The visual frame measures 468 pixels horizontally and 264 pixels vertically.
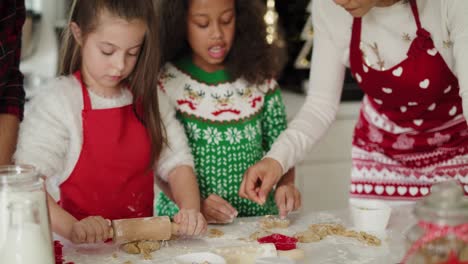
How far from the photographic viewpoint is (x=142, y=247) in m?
1.15

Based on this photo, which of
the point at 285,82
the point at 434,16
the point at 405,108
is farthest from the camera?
the point at 285,82

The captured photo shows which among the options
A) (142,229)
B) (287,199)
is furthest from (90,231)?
(287,199)

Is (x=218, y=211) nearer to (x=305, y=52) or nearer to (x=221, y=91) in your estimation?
(x=221, y=91)

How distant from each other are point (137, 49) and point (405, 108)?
62cm

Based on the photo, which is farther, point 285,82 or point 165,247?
point 285,82

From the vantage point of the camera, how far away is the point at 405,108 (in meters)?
1.48

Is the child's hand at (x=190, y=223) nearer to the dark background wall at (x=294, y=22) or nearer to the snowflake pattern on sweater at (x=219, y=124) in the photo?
the snowflake pattern on sweater at (x=219, y=124)

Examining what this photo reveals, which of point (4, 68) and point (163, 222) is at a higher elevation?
point (4, 68)

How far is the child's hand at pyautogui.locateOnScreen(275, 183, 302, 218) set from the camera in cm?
142

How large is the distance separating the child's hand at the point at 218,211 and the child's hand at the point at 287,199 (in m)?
0.11

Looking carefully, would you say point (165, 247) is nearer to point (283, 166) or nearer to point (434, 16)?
point (283, 166)

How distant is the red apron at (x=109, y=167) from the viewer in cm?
141

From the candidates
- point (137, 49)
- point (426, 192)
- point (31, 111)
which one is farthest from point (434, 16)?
point (31, 111)

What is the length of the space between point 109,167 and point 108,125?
0.09 m
